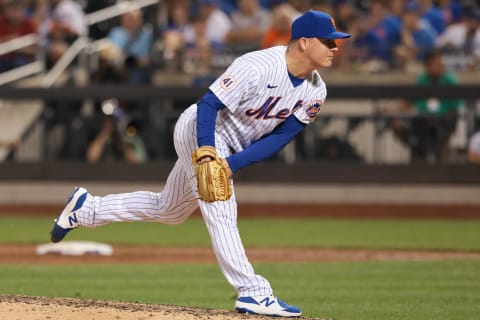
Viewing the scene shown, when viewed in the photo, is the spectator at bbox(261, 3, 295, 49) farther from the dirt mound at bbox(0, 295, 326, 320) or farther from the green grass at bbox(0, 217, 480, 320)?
the dirt mound at bbox(0, 295, 326, 320)

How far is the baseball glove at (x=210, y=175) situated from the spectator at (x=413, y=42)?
9.65 meters

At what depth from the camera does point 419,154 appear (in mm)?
14070

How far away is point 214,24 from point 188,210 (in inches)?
379

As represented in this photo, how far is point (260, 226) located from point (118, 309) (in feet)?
25.2

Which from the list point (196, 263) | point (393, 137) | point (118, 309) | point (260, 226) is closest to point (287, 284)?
point (196, 263)

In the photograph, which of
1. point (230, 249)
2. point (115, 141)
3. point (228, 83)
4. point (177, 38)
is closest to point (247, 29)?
point (177, 38)

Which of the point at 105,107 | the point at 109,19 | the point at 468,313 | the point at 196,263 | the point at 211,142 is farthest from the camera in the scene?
the point at 109,19

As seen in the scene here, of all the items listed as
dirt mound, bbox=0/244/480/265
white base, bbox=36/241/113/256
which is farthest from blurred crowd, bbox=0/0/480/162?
white base, bbox=36/241/113/256

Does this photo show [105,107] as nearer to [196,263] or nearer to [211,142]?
[196,263]

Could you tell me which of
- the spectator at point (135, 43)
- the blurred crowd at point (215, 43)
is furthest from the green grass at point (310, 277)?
the spectator at point (135, 43)

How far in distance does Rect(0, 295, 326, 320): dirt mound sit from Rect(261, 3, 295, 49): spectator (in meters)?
8.30

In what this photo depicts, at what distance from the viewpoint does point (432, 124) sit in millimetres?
13562

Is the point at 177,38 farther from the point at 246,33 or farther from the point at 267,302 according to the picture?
the point at 267,302

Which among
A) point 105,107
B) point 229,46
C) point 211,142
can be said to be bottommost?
point 211,142
